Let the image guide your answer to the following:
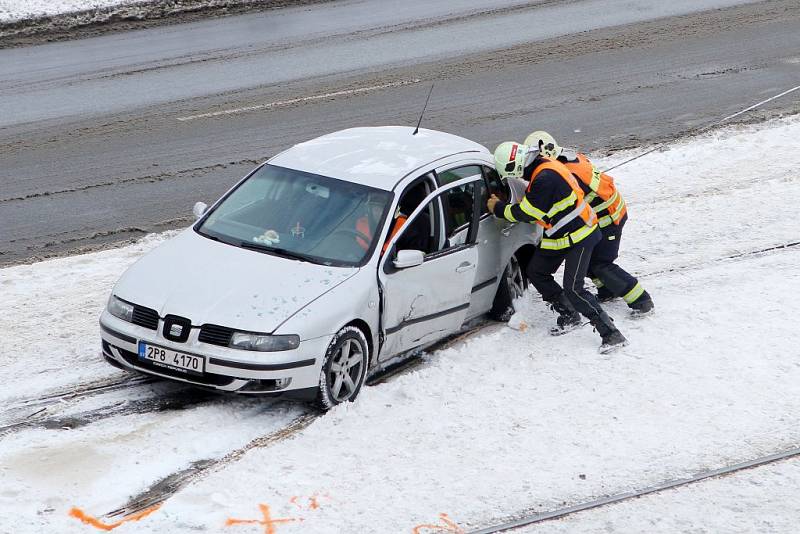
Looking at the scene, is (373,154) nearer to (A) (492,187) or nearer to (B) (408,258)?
(A) (492,187)

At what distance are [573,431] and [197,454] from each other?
2595mm

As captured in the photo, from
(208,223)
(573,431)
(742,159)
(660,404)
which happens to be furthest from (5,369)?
(742,159)

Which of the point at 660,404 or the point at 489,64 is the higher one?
the point at 489,64

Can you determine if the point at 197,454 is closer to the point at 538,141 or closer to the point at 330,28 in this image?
the point at 538,141

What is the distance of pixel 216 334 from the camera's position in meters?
7.94

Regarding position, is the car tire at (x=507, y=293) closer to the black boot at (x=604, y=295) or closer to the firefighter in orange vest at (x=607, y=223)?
the firefighter in orange vest at (x=607, y=223)

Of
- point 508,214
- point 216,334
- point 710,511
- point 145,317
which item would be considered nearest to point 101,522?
point 216,334

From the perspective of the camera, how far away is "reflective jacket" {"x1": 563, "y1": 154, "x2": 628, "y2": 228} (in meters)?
9.98

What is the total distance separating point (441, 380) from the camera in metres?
9.04

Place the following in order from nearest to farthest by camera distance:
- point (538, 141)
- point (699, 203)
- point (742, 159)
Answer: point (538, 141) → point (699, 203) → point (742, 159)

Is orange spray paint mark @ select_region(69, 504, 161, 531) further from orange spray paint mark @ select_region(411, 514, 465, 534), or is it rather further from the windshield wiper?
the windshield wiper

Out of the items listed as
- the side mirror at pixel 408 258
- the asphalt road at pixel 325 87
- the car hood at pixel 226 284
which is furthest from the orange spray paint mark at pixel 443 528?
the asphalt road at pixel 325 87

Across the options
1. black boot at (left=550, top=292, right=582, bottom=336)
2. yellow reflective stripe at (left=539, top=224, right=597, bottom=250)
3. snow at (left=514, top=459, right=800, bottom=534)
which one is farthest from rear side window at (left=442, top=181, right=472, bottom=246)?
snow at (left=514, top=459, right=800, bottom=534)

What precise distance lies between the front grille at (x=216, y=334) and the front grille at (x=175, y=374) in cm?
23
